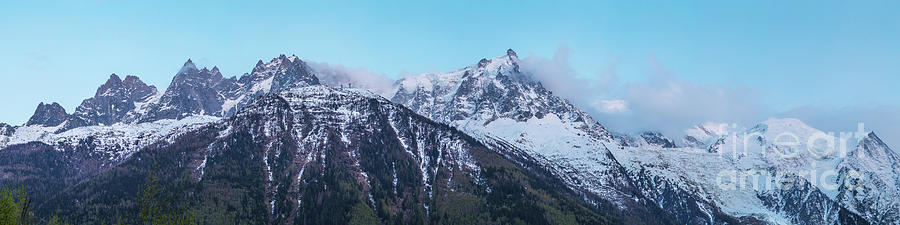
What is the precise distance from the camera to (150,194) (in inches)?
1857

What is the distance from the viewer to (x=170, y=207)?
62.8 meters

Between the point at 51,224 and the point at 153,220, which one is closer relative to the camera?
the point at 153,220

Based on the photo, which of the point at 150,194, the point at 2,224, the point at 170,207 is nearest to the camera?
the point at 150,194

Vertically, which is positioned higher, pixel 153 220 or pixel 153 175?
pixel 153 175

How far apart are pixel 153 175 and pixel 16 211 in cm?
1326

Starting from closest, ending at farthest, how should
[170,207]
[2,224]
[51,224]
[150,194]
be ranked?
[150,194], [2,224], [51,224], [170,207]

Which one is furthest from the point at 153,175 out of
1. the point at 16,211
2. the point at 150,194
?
the point at 16,211

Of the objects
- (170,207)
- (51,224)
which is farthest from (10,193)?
(170,207)

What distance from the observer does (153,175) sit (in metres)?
49.1

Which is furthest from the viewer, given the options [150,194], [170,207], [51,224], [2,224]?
[170,207]

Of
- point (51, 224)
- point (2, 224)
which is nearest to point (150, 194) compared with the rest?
point (2, 224)

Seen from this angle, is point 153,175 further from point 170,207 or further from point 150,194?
point 170,207

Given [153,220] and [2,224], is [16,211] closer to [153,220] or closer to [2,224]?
[2,224]

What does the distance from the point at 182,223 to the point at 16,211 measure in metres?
13.5
